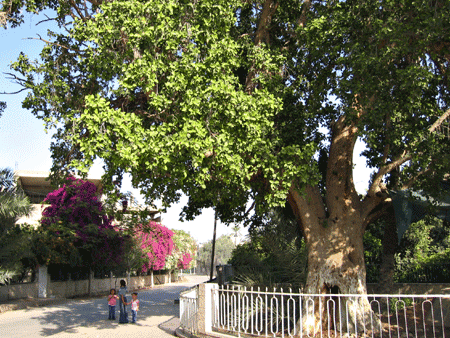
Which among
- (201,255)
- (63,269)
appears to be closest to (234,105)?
(63,269)

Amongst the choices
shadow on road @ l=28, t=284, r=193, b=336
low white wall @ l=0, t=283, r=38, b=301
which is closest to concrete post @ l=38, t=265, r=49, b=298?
low white wall @ l=0, t=283, r=38, b=301

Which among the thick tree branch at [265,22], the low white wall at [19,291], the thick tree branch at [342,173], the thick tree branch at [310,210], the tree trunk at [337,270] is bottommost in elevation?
the low white wall at [19,291]

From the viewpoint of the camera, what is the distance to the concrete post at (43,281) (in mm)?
23000

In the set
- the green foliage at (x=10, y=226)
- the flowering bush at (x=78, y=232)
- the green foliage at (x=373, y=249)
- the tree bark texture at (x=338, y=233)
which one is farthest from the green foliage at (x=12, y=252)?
the green foliage at (x=373, y=249)

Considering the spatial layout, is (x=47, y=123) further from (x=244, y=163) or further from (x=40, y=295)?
(x=40, y=295)

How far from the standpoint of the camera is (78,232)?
24.3m

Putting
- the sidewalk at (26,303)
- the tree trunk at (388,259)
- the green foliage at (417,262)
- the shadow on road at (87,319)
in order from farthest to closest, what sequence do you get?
1. the sidewalk at (26,303)
2. the green foliage at (417,262)
3. the tree trunk at (388,259)
4. the shadow on road at (87,319)

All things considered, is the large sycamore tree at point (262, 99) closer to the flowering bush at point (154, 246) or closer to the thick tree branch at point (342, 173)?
the thick tree branch at point (342, 173)

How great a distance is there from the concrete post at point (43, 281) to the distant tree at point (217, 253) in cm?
7180

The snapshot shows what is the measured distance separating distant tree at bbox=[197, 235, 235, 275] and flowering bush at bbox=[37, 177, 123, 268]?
6878cm

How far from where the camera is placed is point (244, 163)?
9.49m

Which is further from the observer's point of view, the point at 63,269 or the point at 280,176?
the point at 63,269

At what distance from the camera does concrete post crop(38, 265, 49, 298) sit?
75.5 ft

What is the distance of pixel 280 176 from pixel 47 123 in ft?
17.8
